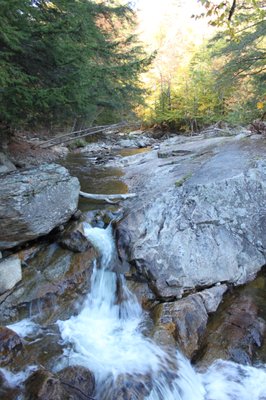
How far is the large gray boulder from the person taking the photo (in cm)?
520

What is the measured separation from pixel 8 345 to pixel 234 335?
3.06 metres

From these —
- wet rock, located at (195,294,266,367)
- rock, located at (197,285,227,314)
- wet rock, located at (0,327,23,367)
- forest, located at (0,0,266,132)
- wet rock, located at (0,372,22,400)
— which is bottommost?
wet rock, located at (195,294,266,367)

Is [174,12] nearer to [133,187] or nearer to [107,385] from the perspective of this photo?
[133,187]

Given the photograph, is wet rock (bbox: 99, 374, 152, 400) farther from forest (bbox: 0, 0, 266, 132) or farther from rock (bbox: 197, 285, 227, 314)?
forest (bbox: 0, 0, 266, 132)

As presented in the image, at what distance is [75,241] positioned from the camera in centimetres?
534

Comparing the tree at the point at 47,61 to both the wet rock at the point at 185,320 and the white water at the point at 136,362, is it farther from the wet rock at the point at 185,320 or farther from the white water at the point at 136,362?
the wet rock at the point at 185,320

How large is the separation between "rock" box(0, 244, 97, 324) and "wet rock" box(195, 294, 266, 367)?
2.04 m

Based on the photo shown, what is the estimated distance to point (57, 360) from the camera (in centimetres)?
380

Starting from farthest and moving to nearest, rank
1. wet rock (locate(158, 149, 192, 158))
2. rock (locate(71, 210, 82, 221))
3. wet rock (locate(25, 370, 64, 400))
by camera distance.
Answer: wet rock (locate(158, 149, 192, 158)), rock (locate(71, 210, 82, 221)), wet rock (locate(25, 370, 64, 400))

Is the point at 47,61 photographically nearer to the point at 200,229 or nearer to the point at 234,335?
the point at 200,229

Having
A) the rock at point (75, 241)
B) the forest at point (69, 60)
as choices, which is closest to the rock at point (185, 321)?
the rock at point (75, 241)

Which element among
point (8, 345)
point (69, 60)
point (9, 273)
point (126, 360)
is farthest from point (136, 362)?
point (69, 60)

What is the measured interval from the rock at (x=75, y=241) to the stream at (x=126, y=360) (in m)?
0.54

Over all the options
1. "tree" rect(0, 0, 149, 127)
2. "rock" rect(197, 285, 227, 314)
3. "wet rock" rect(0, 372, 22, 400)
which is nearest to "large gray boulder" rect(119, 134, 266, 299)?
"rock" rect(197, 285, 227, 314)
